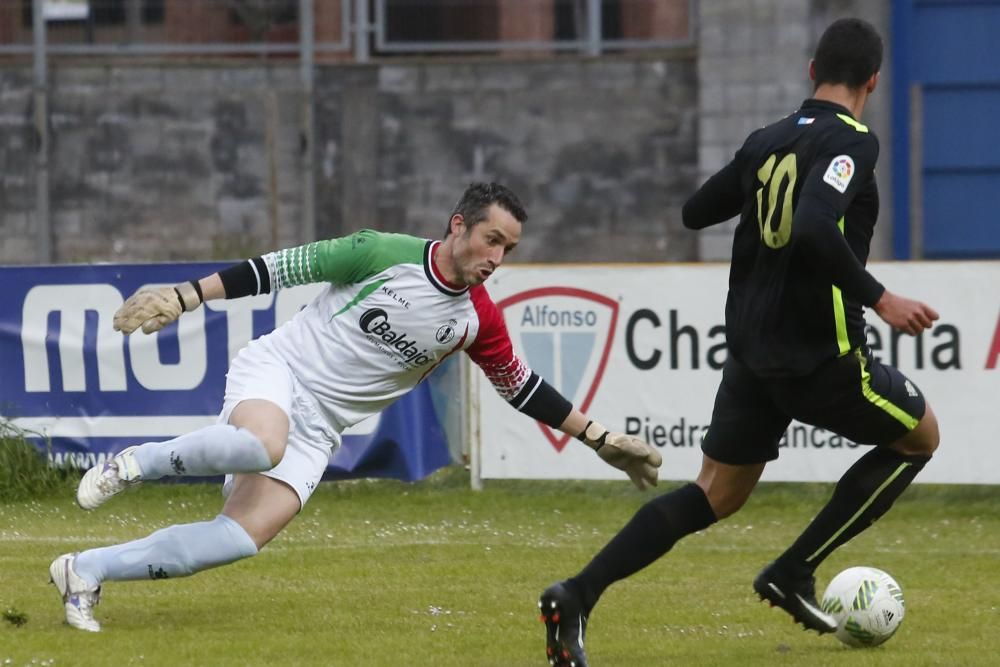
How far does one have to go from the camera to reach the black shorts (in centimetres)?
578

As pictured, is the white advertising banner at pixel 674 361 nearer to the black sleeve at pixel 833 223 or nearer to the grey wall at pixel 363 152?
the black sleeve at pixel 833 223

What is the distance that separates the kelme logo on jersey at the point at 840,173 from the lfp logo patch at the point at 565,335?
5566mm

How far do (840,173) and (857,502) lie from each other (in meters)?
1.26

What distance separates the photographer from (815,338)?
5.75m

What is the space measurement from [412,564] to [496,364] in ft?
7.60

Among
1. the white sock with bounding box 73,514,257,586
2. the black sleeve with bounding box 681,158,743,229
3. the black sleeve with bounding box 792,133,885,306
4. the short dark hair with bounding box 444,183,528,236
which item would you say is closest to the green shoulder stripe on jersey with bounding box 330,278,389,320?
the short dark hair with bounding box 444,183,528,236

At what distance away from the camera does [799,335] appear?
18.9 feet

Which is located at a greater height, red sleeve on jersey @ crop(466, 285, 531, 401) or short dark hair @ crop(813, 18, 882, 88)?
short dark hair @ crop(813, 18, 882, 88)

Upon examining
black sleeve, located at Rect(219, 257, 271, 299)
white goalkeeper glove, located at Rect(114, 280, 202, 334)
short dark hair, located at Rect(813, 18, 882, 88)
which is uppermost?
short dark hair, located at Rect(813, 18, 882, 88)

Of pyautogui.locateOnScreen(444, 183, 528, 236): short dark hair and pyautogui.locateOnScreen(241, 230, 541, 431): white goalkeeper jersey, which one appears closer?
pyautogui.locateOnScreen(444, 183, 528, 236): short dark hair

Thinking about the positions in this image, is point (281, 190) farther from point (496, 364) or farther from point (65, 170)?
point (496, 364)

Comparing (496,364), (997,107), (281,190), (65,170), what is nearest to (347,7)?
(281,190)

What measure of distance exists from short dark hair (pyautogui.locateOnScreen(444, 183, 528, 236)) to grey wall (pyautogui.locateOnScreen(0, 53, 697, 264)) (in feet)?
44.6

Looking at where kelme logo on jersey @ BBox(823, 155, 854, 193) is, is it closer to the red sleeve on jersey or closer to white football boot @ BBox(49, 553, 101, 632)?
the red sleeve on jersey
